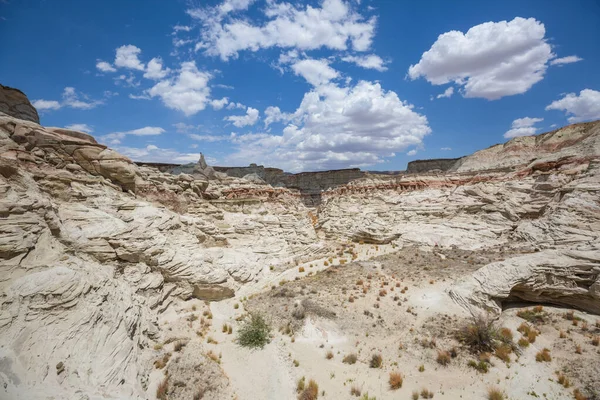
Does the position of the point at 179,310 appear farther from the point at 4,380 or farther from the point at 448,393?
the point at 448,393

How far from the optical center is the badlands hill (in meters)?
7.59

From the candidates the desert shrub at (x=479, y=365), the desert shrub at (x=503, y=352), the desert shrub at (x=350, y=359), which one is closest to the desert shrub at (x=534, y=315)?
the desert shrub at (x=503, y=352)

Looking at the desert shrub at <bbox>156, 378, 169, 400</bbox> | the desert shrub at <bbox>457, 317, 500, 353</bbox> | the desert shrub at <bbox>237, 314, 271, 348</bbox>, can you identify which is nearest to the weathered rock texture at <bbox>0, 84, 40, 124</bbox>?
the desert shrub at <bbox>156, 378, 169, 400</bbox>

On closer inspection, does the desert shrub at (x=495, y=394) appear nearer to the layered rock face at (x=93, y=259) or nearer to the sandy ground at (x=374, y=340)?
the sandy ground at (x=374, y=340)

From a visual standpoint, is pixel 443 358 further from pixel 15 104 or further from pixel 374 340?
pixel 15 104

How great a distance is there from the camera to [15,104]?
48.7 ft

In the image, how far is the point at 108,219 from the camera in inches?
473

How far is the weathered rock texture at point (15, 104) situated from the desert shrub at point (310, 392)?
1980cm

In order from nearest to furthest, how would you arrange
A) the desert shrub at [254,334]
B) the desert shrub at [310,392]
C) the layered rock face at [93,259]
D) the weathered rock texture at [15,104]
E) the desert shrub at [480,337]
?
the layered rock face at [93,259], the desert shrub at [310,392], the desert shrub at [480,337], the desert shrub at [254,334], the weathered rock texture at [15,104]

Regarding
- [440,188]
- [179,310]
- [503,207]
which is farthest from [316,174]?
[179,310]

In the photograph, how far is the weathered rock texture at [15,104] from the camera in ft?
46.9

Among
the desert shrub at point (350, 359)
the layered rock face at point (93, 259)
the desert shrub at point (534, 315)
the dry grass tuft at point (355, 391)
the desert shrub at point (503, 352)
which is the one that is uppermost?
the layered rock face at point (93, 259)

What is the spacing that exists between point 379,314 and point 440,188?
67.7 ft

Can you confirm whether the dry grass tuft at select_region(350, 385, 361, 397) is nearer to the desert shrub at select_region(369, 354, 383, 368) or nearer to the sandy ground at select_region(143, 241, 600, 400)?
the sandy ground at select_region(143, 241, 600, 400)
